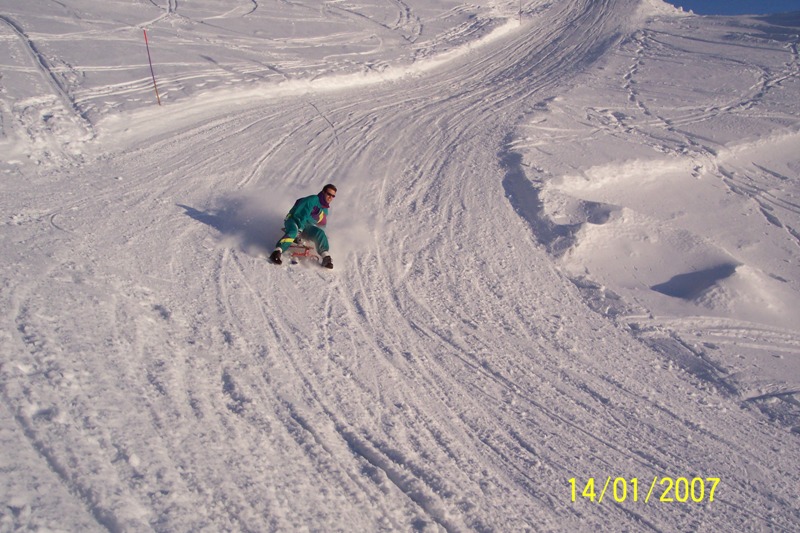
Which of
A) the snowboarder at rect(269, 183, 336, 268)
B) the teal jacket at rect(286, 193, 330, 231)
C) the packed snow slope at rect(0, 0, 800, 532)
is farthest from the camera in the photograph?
the teal jacket at rect(286, 193, 330, 231)

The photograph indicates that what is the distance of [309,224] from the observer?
7.09 metres

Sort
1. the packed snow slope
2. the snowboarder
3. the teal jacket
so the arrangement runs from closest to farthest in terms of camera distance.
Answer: the packed snow slope < the snowboarder < the teal jacket

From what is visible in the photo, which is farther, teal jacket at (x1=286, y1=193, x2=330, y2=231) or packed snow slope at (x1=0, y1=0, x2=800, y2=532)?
teal jacket at (x1=286, y1=193, x2=330, y2=231)

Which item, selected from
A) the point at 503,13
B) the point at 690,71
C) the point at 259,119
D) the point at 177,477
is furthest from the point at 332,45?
the point at 177,477

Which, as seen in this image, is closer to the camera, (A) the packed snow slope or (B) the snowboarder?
(A) the packed snow slope

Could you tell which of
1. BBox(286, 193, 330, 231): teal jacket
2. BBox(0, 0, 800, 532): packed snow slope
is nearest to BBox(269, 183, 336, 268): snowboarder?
BBox(286, 193, 330, 231): teal jacket

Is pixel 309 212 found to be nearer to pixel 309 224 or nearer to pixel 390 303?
pixel 309 224

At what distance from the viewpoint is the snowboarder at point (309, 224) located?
6.86 meters

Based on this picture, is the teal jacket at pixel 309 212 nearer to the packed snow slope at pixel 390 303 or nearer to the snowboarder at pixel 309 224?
the snowboarder at pixel 309 224

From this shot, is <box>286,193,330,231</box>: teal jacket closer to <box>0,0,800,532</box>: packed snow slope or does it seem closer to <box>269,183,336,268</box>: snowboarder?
<box>269,183,336,268</box>: snowboarder

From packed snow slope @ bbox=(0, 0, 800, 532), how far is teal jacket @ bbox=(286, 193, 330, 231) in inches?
21.3

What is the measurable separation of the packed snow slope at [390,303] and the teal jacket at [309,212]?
54 cm

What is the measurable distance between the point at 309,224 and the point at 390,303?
1.52 metres

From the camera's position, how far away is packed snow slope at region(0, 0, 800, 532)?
13.7 ft
